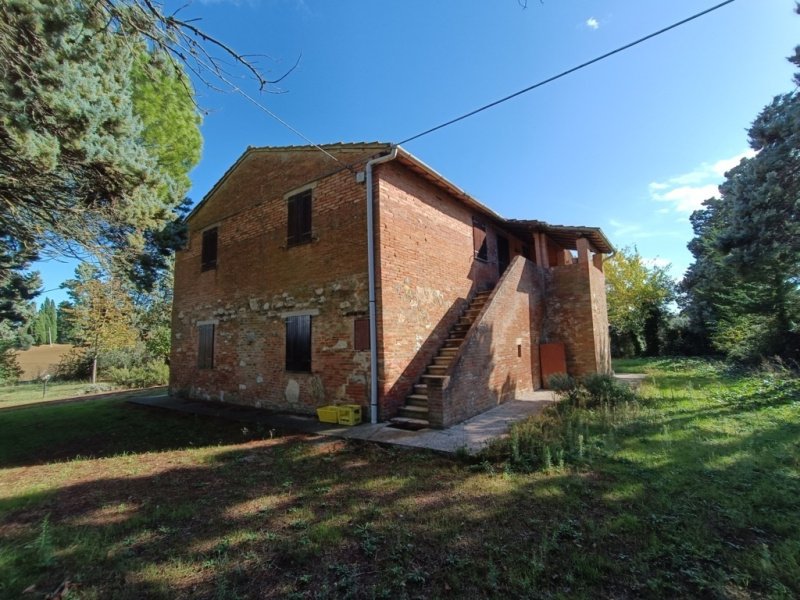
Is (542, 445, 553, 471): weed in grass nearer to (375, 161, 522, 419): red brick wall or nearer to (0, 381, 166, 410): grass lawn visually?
(375, 161, 522, 419): red brick wall

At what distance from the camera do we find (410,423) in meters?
7.06

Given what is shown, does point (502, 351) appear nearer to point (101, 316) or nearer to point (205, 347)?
point (205, 347)

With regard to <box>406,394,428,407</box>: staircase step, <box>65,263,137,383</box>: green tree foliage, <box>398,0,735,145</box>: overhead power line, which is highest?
<box>398,0,735,145</box>: overhead power line

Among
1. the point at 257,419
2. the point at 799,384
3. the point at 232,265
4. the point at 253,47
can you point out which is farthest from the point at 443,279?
the point at 799,384

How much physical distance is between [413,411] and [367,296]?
2.58 meters

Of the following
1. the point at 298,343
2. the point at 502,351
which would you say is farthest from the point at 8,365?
the point at 502,351

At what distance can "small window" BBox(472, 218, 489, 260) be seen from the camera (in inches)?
451

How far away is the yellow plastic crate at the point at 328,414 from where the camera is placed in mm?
7703

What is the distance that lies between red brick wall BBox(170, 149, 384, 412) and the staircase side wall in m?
2.00

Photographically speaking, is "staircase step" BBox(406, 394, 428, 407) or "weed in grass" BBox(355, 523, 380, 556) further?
"staircase step" BBox(406, 394, 428, 407)

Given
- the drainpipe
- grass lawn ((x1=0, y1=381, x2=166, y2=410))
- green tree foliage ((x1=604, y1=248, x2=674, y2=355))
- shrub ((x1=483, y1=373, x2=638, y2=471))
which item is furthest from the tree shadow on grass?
green tree foliage ((x1=604, y1=248, x2=674, y2=355))

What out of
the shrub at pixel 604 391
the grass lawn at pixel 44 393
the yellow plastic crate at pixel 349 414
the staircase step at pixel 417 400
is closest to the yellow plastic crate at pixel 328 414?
the yellow plastic crate at pixel 349 414

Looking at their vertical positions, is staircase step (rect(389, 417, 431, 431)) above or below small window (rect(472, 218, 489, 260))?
below

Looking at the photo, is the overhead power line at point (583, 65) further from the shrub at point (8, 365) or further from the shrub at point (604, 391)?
the shrub at point (8, 365)
